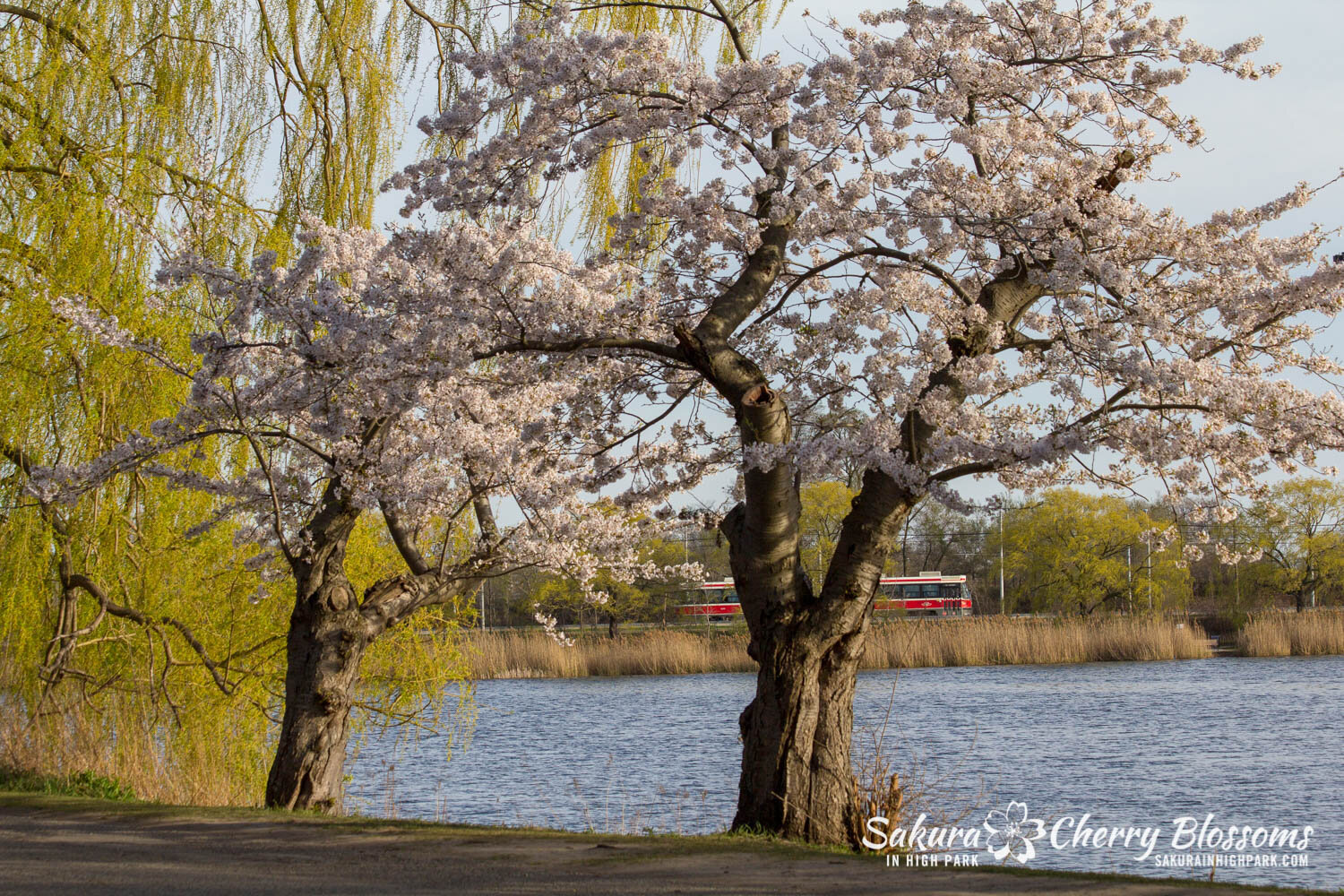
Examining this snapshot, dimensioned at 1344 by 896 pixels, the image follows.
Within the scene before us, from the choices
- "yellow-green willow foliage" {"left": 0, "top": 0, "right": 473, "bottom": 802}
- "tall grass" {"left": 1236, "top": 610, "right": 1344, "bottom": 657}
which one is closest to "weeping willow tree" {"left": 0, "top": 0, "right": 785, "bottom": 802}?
"yellow-green willow foliage" {"left": 0, "top": 0, "right": 473, "bottom": 802}

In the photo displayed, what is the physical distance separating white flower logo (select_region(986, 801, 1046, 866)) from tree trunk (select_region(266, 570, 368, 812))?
4419 mm

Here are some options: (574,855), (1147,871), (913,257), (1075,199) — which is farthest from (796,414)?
(1147,871)

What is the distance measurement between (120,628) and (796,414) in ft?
18.6

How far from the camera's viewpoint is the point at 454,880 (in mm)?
4980

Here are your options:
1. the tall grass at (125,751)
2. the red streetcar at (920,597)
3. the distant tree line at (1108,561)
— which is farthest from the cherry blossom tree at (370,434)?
the red streetcar at (920,597)

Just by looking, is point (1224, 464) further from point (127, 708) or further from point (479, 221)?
point (127, 708)

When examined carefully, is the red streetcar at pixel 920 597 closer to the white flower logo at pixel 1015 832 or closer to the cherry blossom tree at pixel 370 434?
the white flower logo at pixel 1015 832

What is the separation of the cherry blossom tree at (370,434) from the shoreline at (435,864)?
1358 millimetres

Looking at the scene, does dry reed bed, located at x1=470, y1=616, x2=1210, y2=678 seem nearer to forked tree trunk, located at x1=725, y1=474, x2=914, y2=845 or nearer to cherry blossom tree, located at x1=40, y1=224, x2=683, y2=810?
cherry blossom tree, located at x1=40, y1=224, x2=683, y2=810

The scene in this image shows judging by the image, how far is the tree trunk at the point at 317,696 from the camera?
7504 millimetres

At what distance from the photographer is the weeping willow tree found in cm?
829

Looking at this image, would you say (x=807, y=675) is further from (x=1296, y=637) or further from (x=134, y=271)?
(x=1296, y=637)

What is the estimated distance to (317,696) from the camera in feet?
24.6

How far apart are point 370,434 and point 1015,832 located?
5.22 meters
